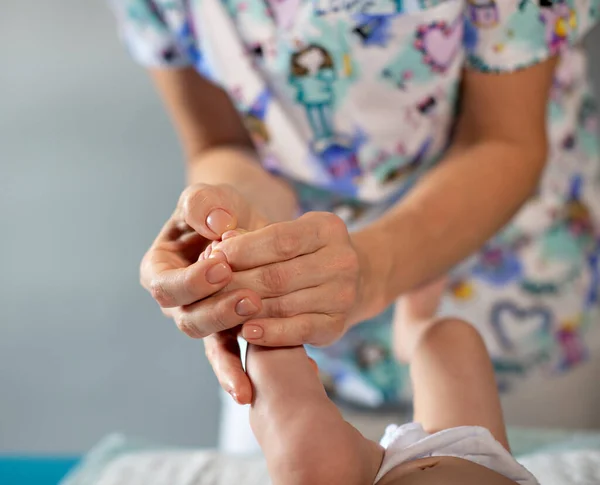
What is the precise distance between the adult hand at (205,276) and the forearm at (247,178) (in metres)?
0.14

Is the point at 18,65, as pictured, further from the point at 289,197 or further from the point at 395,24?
the point at 395,24

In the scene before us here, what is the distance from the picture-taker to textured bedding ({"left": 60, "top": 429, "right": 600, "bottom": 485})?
0.76 meters

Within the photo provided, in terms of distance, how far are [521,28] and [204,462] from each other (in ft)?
1.79

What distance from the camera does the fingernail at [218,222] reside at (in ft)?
1.87

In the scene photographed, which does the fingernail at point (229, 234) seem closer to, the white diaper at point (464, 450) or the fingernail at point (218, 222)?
the fingernail at point (218, 222)

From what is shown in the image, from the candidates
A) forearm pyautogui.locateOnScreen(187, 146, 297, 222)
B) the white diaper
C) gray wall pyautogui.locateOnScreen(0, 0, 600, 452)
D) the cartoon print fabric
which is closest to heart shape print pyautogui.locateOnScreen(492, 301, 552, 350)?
the cartoon print fabric

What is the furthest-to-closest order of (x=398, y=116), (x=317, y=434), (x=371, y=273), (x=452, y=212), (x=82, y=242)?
(x=82, y=242) < (x=398, y=116) < (x=452, y=212) < (x=371, y=273) < (x=317, y=434)

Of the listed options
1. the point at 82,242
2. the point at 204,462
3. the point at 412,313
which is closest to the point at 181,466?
the point at 204,462

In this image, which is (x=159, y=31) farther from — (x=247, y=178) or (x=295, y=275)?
(x=295, y=275)

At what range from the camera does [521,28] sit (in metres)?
0.73

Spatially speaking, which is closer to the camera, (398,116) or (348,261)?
(348,261)

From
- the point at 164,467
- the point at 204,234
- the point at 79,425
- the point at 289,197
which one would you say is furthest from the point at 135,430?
the point at 204,234

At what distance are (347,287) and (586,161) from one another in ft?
1.64

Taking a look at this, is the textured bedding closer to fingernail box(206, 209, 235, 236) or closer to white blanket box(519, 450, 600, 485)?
white blanket box(519, 450, 600, 485)
